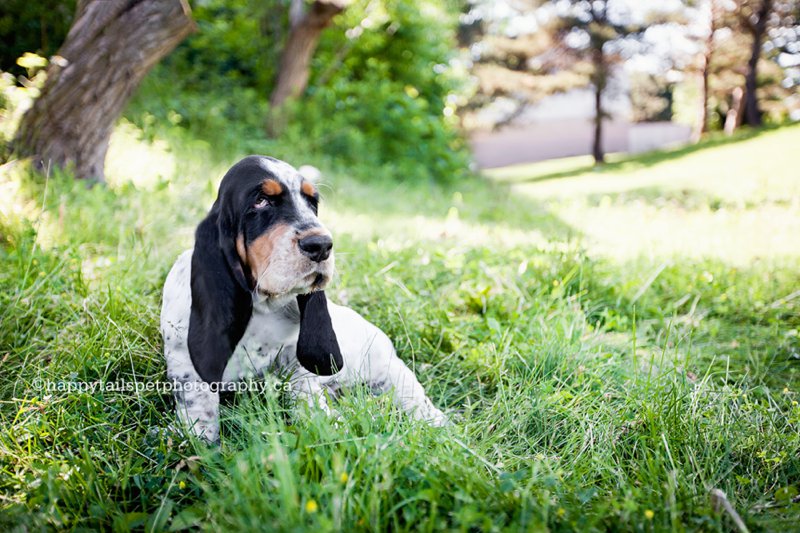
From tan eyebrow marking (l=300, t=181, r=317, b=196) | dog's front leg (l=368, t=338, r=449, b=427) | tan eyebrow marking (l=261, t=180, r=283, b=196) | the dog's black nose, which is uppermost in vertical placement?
tan eyebrow marking (l=261, t=180, r=283, b=196)

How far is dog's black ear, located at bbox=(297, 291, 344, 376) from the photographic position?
92.4 inches

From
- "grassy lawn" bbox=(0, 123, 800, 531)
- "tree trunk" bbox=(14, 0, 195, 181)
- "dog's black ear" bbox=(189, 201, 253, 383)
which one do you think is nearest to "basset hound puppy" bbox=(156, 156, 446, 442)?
"dog's black ear" bbox=(189, 201, 253, 383)

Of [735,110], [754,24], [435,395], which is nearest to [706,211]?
[435,395]

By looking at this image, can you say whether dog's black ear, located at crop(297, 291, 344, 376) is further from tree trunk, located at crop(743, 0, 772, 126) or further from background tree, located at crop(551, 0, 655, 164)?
background tree, located at crop(551, 0, 655, 164)

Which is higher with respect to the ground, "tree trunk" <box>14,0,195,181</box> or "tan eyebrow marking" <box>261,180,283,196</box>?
"tree trunk" <box>14,0,195,181</box>

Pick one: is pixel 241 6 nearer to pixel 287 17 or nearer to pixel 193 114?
pixel 287 17

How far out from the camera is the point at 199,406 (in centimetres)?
229

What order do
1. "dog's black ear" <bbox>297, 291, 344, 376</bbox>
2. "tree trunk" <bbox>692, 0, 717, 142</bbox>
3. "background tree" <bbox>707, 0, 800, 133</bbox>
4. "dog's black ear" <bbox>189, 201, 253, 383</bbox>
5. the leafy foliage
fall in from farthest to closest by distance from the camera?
1. "tree trunk" <bbox>692, 0, 717, 142</bbox>
2. "background tree" <bbox>707, 0, 800, 133</bbox>
3. the leafy foliage
4. "dog's black ear" <bbox>297, 291, 344, 376</bbox>
5. "dog's black ear" <bbox>189, 201, 253, 383</bbox>

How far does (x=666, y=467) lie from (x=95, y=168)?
15.3 feet

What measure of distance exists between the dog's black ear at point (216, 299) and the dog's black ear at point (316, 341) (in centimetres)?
24

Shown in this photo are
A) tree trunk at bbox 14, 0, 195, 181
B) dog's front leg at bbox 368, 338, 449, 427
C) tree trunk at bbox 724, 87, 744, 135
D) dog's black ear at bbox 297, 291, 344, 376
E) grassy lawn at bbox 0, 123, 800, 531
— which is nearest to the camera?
grassy lawn at bbox 0, 123, 800, 531

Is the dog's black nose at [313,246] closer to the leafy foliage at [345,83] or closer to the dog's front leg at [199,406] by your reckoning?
the dog's front leg at [199,406]

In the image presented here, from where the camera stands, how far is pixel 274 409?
204 centimetres

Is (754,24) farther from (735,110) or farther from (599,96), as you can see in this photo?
(599,96)
